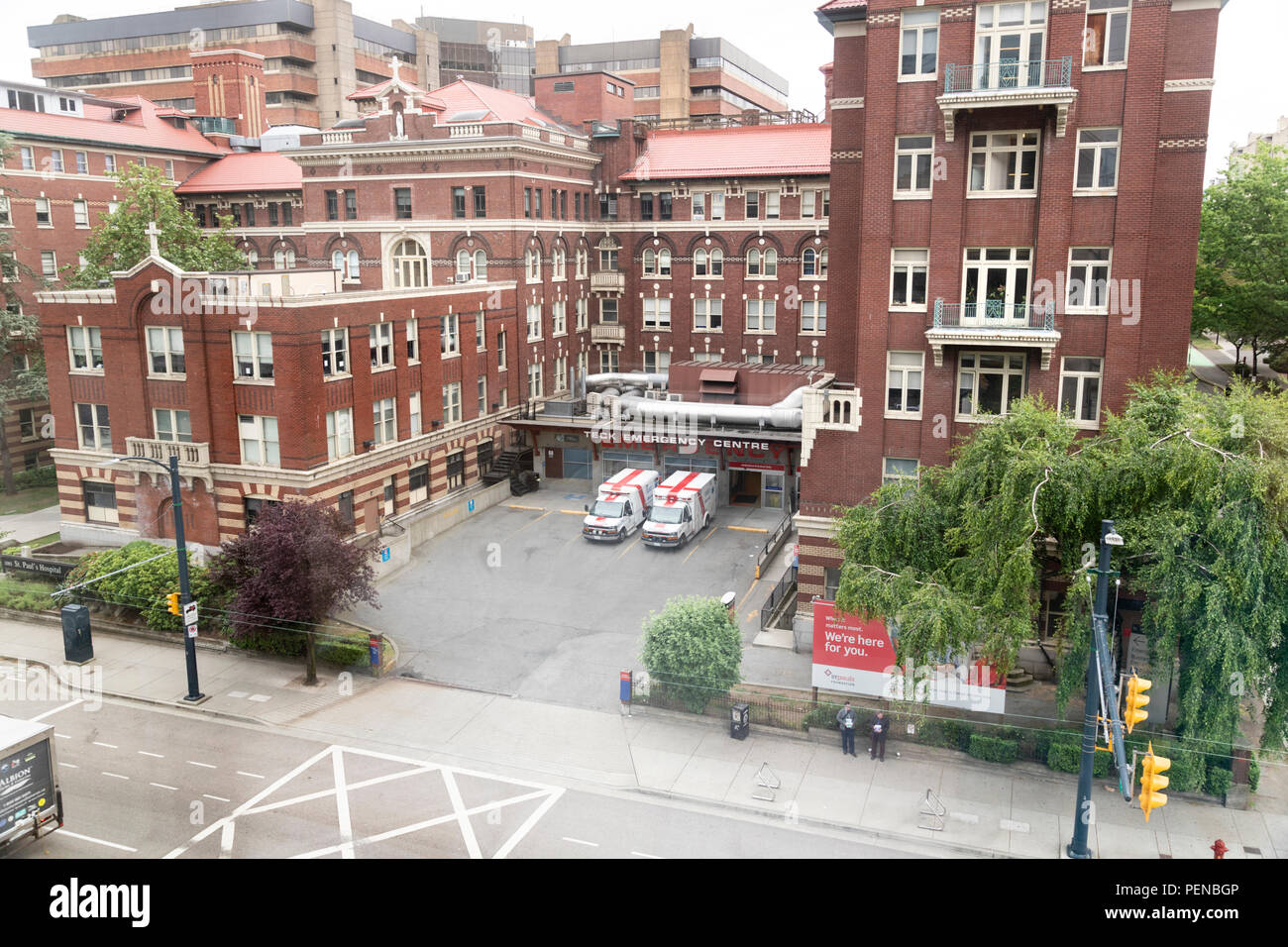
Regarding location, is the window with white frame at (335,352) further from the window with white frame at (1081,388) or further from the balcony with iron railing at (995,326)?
the window with white frame at (1081,388)

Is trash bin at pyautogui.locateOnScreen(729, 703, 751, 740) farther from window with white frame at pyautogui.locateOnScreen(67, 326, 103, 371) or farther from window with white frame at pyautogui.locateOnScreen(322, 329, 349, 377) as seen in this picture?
window with white frame at pyautogui.locateOnScreen(67, 326, 103, 371)

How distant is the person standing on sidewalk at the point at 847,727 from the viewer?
78.2 feet

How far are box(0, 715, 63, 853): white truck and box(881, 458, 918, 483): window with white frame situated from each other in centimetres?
2211

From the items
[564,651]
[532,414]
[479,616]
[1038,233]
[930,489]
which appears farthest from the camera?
[532,414]

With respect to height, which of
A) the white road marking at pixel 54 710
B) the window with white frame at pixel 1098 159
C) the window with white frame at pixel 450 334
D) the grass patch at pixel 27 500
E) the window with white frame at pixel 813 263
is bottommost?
the white road marking at pixel 54 710

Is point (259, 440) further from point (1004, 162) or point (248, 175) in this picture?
point (248, 175)

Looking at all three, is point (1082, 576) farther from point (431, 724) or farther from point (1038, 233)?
point (431, 724)

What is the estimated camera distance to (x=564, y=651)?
100 ft

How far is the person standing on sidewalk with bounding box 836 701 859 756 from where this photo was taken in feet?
78.2

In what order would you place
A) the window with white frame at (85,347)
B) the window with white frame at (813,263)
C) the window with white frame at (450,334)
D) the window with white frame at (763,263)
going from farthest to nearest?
1. the window with white frame at (763,263)
2. the window with white frame at (813,263)
3. the window with white frame at (450,334)
4. the window with white frame at (85,347)

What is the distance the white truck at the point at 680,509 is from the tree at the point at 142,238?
2961cm

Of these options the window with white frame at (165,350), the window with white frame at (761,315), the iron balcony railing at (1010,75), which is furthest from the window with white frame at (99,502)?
the iron balcony railing at (1010,75)

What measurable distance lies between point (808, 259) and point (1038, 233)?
27.2 m

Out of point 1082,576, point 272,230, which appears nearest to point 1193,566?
point 1082,576
